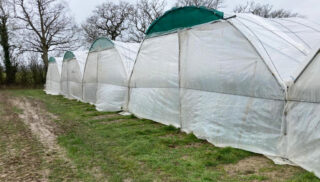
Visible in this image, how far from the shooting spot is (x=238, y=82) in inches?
184

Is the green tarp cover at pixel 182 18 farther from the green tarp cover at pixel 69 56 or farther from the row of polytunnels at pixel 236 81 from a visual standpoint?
the green tarp cover at pixel 69 56

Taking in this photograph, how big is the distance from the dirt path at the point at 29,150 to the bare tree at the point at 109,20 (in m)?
25.6

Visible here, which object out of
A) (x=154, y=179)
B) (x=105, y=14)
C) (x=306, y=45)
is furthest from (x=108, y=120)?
(x=105, y=14)

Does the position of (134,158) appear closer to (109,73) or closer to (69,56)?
(109,73)

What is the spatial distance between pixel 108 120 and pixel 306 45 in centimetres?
577

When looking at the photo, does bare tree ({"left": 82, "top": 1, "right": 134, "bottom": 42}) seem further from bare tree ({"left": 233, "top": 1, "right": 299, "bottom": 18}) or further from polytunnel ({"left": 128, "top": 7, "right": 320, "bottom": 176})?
polytunnel ({"left": 128, "top": 7, "right": 320, "bottom": 176})

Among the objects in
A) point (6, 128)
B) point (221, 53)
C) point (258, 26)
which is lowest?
point (6, 128)

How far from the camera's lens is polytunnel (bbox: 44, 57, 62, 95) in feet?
58.7

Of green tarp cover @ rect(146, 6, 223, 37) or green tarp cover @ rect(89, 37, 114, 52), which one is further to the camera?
green tarp cover @ rect(89, 37, 114, 52)

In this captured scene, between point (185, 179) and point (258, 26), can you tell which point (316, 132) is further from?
point (258, 26)

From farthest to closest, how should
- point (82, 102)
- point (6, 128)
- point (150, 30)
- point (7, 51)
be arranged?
1. point (7, 51)
2. point (82, 102)
3. point (150, 30)
4. point (6, 128)

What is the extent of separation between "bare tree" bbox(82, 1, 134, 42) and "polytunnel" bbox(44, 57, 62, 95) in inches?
533

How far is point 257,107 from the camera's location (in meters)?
4.28

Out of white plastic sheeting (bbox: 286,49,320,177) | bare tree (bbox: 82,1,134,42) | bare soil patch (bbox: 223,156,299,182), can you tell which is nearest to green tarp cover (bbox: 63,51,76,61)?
bare soil patch (bbox: 223,156,299,182)
